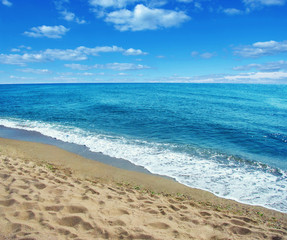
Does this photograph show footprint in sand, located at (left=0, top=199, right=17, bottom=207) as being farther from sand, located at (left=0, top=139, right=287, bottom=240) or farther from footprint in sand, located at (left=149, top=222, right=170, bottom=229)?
footprint in sand, located at (left=149, top=222, right=170, bottom=229)

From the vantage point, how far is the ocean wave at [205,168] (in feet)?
27.5

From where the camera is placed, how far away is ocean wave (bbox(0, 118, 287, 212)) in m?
8.37

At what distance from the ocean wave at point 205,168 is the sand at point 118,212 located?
33.8 inches

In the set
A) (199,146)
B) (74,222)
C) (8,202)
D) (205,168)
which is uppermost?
(8,202)

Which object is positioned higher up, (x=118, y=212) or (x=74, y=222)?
(x=74, y=222)

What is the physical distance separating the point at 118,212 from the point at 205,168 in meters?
6.79

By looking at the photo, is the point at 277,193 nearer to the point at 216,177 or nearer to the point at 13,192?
the point at 216,177

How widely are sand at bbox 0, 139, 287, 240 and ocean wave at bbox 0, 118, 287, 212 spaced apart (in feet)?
2.82

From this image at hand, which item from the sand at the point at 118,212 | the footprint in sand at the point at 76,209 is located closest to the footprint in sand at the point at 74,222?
the sand at the point at 118,212

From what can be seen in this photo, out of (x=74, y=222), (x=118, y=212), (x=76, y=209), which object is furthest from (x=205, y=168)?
(x=74, y=222)

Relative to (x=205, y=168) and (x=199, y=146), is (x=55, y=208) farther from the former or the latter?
(x=199, y=146)

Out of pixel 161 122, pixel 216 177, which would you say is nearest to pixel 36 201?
pixel 216 177

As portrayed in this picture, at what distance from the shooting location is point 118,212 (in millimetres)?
5488

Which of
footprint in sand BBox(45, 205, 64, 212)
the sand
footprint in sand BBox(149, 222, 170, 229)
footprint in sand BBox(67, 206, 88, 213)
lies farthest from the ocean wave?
footprint in sand BBox(45, 205, 64, 212)
